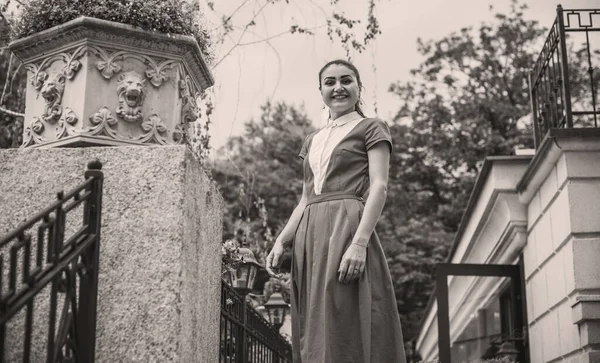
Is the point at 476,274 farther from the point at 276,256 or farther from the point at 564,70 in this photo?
the point at 276,256

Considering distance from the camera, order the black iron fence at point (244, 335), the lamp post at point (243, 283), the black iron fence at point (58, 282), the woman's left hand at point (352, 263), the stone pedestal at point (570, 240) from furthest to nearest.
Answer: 1. the stone pedestal at point (570, 240)
2. the lamp post at point (243, 283)
3. the black iron fence at point (244, 335)
4. the woman's left hand at point (352, 263)
5. the black iron fence at point (58, 282)

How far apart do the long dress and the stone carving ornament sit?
3.09 feet

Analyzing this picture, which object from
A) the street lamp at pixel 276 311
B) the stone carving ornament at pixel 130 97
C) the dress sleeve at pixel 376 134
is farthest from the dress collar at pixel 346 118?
the street lamp at pixel 276 311

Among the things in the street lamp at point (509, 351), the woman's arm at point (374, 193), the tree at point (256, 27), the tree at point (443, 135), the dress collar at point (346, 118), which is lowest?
the street lamp at point (509, 351)

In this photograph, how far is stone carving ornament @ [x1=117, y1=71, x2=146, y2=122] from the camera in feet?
11.7

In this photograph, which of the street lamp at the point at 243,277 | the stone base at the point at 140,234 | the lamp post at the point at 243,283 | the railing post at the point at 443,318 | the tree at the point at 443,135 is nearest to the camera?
the stone base at the point at 140,234

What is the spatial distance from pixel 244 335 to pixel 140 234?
134 inches

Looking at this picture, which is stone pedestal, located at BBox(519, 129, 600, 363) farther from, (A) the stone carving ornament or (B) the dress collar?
(A) the stone carving ornament

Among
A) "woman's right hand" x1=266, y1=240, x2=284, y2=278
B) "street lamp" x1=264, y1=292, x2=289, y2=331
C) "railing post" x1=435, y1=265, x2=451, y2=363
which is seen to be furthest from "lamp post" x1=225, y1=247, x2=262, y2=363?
"railing post" x1=435, y1=265, x2=451, y2=363

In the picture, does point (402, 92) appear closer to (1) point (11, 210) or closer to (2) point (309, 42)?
(2) point (309, 42)

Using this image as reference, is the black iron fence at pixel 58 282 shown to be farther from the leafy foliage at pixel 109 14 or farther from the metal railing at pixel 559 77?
the metal railing at pixel 559 77

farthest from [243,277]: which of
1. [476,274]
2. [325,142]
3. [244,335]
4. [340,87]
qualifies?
[476,274]

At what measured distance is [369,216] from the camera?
12.0 ft

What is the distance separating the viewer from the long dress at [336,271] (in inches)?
141
